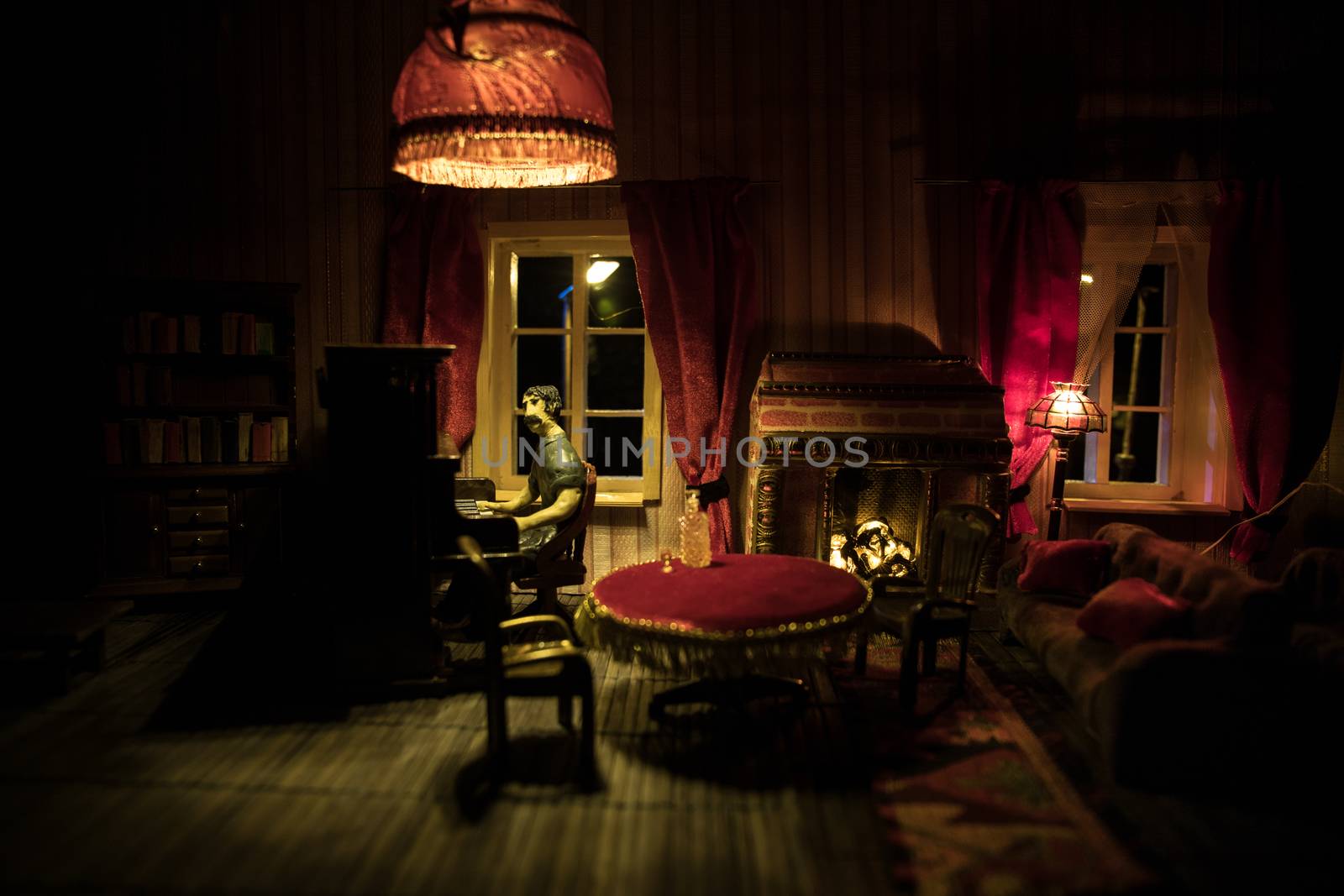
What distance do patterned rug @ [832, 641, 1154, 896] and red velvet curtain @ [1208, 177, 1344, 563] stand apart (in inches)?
99.9

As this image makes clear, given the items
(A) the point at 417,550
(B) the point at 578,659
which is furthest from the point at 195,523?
(B) the point at 578,659

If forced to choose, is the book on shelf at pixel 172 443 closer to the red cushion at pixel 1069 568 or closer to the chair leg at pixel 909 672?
the chair leg at pixel 909 672

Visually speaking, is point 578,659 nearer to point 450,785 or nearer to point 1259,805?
point 450,785

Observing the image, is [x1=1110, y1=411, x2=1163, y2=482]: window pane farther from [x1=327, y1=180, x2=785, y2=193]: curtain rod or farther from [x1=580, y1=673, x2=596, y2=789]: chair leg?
[x1=580, y1=673, x2=596, y2=789]: chair leg

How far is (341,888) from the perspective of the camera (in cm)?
228

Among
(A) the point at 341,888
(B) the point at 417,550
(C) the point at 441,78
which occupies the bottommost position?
(A) the point at 341,888

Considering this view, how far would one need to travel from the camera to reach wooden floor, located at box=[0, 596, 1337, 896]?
2.34 m

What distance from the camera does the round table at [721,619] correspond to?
9.37 feet

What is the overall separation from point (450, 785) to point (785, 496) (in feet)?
8.84

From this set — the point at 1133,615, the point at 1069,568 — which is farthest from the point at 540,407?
the point at 1133,615

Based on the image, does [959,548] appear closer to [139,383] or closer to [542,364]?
[542,364]

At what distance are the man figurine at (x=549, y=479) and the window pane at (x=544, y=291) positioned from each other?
4.26 ft

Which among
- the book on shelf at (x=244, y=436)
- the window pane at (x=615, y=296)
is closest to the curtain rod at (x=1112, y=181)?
the window pane at (x=615, y=296)

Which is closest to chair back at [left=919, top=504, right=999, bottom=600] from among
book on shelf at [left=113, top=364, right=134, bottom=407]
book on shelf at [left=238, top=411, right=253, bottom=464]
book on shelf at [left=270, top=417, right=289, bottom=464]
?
book on shelf at [left=270, top=417, right=289, bottom=464]
